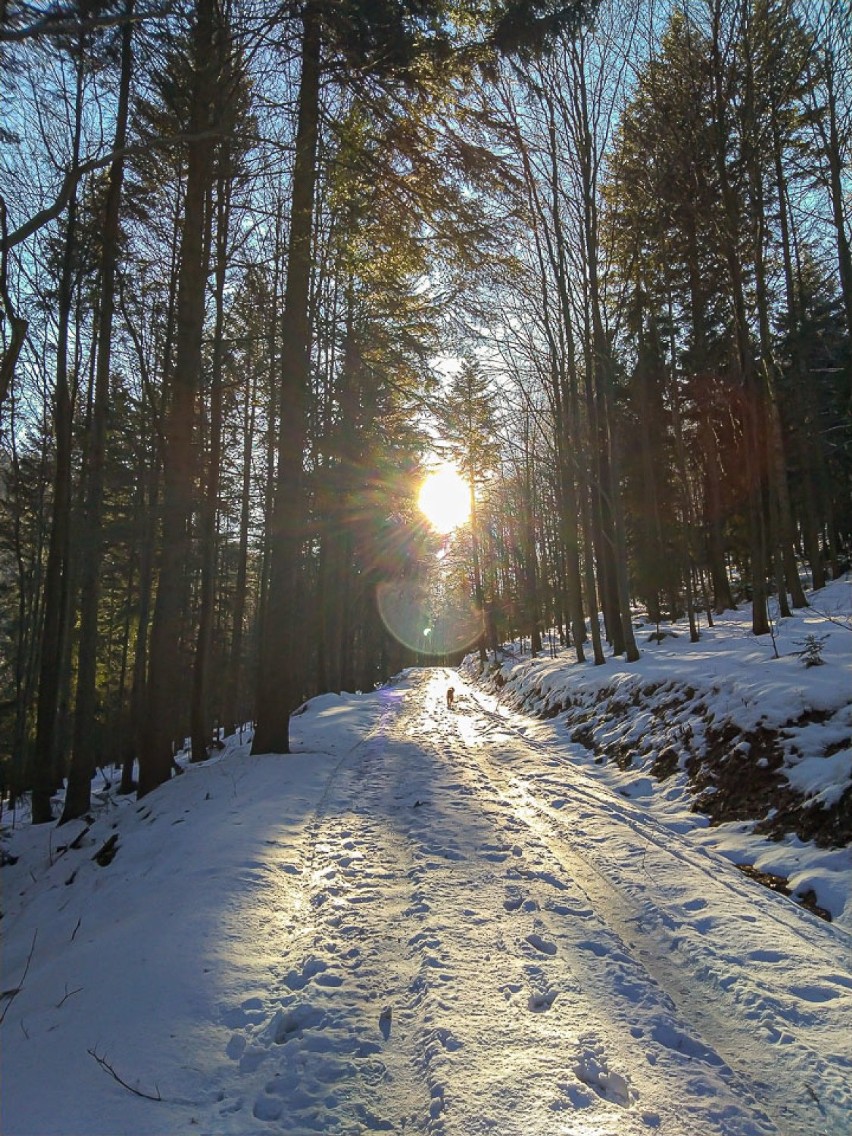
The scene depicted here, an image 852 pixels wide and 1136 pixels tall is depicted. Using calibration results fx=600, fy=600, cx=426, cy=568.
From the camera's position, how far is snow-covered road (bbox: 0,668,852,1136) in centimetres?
244

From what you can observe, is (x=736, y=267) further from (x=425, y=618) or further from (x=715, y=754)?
(x=425, y=618)

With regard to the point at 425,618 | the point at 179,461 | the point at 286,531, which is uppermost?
the point at 425,618

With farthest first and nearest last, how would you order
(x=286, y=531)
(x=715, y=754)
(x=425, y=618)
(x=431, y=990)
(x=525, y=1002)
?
(x=425, y=618) < (x=286, y=531) < (x=715, y=754) < (x=431, y=990) < (x=525, y=1002)

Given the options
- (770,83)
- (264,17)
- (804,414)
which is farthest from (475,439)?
(804,414)

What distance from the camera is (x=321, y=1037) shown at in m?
2.91

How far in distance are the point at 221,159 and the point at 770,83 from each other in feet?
33.7

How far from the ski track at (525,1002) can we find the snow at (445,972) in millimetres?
14

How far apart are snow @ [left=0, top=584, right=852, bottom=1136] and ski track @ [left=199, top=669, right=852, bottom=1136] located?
1cm

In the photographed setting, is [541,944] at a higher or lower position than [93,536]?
lower

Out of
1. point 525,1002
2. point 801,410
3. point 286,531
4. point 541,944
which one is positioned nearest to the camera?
point 525,1002

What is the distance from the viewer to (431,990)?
3227 mm

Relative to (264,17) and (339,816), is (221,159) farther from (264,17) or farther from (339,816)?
(339,816)

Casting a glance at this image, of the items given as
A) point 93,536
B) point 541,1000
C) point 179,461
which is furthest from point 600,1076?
point 93,536

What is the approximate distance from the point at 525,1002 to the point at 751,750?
14.8 feet
